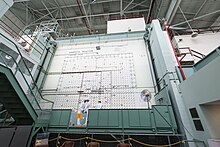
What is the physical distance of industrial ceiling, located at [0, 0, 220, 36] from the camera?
7.41 m

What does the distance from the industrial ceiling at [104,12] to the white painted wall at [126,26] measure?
998 millimetres

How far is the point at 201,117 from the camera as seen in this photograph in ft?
10.2

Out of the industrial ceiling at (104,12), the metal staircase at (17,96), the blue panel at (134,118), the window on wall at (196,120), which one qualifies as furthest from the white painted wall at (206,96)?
the industrial ceiling at (104,12)

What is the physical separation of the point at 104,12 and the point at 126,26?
2910 millimetres

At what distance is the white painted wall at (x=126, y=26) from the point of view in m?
8.16

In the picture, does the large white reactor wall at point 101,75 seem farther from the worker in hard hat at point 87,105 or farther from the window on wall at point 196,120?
the window on wall at point 196,120

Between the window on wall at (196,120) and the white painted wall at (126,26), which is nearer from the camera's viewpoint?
the window on wall at (196,120)

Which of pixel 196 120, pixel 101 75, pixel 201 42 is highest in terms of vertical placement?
pixel 201 42

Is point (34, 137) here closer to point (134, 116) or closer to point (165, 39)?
point (134, 116)

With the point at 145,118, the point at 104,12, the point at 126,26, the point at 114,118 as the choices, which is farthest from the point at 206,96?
the point at 104,12

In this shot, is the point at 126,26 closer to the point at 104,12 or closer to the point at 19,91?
the point at 104,12

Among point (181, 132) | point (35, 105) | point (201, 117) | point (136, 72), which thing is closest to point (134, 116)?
point (181, 132)

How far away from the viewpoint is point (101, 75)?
6.92 metres

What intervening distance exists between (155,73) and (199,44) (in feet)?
13.3
